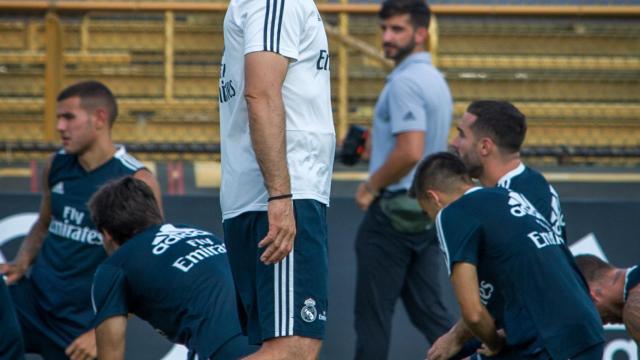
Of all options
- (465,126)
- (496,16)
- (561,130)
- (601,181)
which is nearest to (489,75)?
(561,130)

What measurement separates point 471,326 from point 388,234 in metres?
1.92

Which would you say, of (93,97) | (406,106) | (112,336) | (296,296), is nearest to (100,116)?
(93,97)

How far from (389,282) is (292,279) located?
7.88 ft

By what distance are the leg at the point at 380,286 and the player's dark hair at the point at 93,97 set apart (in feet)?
5.33

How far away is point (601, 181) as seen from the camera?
7.06 meters

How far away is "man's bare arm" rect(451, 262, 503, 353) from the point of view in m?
3.99

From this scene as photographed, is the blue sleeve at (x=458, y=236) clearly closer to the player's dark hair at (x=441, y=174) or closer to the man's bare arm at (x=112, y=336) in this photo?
the player's dark hair at (x=441, y=174)

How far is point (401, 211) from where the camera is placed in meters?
5.93

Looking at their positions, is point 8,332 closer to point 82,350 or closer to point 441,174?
point 82,350

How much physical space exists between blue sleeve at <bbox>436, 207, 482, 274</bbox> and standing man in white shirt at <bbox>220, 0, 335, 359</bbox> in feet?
2.00

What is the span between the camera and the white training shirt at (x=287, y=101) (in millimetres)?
3598

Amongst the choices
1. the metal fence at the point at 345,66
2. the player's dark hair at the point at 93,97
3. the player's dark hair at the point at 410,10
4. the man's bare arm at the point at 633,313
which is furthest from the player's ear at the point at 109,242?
the metal fence at the point at 345,66

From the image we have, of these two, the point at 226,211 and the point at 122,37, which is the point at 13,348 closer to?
the point at 226,211

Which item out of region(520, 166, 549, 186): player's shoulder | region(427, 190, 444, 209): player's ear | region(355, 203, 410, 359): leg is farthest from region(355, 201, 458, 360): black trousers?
region(427, 190, 444, 209): player's ear
